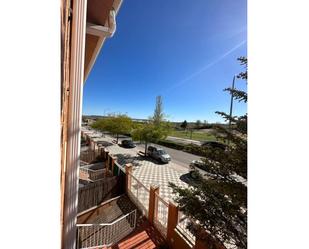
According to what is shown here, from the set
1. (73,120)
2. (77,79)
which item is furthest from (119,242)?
(77,79)

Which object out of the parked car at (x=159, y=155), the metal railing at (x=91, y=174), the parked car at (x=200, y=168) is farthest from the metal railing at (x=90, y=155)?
A: the parked car at (x=200, y=168)

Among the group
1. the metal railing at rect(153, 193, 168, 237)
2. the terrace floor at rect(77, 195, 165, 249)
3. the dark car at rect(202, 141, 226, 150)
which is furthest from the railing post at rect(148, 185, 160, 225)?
the dark car at rect(202, 141, 226, 150)

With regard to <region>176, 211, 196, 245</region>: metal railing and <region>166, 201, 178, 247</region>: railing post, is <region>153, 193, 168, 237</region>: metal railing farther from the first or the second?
<region>176, 211, 196, 245</region>: metal railing

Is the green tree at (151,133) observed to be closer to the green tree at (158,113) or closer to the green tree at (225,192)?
the green tree at (158,113)

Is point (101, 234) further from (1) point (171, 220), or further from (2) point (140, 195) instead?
(2) point (140, 195)

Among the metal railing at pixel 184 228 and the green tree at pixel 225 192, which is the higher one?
the green tree at pixel 225 192

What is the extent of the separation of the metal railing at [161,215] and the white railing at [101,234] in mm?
776

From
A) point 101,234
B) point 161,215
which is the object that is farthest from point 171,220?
Answer: point 101,234

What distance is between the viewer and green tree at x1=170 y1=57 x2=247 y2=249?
8.99 feet

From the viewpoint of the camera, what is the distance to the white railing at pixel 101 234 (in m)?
4.18

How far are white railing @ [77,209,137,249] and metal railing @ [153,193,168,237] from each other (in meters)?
0.78
